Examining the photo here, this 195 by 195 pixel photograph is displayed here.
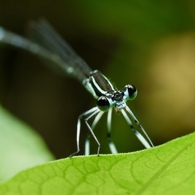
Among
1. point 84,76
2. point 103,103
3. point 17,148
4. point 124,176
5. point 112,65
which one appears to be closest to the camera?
point 124,176

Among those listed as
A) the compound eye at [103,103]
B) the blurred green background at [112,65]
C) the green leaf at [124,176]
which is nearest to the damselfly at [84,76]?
the compound eye at [103,103]

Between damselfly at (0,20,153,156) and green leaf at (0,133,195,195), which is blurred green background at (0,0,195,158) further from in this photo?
green leaf at (0,133,195,195)

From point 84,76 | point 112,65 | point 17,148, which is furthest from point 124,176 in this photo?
point 112,65

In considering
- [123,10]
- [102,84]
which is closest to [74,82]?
[123,10]

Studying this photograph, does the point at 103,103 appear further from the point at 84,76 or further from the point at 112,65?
the point at 112,65

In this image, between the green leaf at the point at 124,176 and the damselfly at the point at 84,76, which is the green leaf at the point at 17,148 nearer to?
the damselfly at the point at 84,76

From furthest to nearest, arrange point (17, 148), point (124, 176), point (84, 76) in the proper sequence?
point (84, 76), point (17, 148), point (124, 176)

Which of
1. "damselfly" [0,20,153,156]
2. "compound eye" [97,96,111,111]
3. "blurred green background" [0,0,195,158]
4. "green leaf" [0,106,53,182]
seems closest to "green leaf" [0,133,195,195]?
"damselfly" [0,20,153,156]
